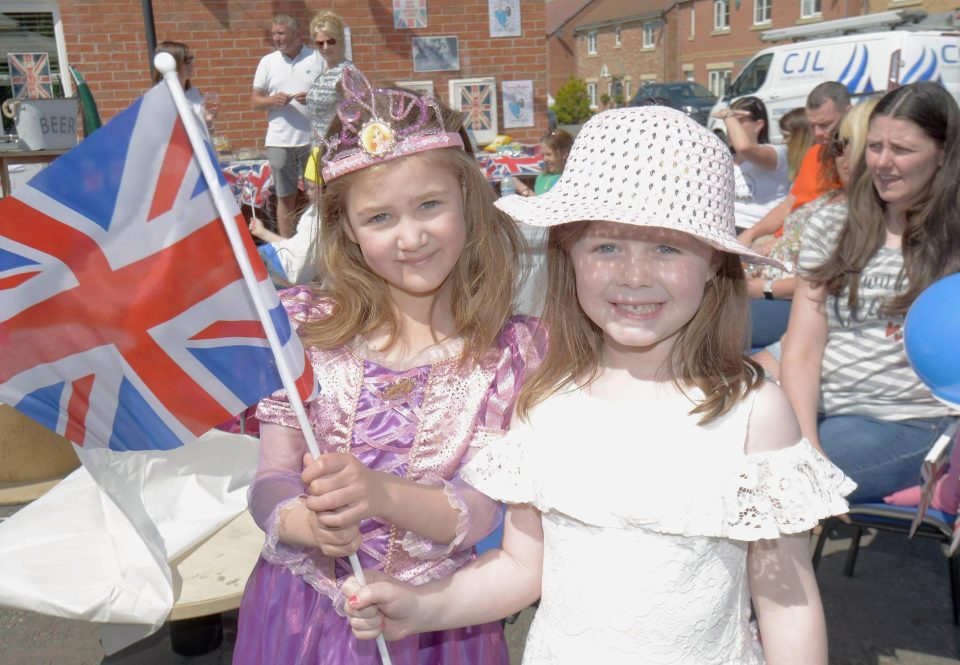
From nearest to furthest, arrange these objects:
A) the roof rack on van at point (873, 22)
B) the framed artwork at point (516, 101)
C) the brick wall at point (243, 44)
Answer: the brick wall at point (243, 44) < the framed artwork at point (516, 101) < the roof rack on van at point (873, 22)

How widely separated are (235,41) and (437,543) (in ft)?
29.3

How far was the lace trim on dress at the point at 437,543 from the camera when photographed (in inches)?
69.1

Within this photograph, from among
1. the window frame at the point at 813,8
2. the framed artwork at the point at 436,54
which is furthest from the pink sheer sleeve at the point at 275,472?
the window frame at the point at 813,8

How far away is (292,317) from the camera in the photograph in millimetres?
2031

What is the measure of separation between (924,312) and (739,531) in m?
1.29

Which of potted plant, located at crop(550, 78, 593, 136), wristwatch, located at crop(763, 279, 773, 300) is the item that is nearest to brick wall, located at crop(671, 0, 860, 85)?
potted plant, located at crop(550, 78, 593, 136)

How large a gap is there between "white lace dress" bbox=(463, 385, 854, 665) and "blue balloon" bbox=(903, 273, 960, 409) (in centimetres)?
98

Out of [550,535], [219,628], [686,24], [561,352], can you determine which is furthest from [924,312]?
[686,24]

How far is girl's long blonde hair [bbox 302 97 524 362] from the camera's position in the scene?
1976 millimetres

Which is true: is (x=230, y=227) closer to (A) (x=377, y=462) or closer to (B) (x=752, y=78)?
(A) (x=377, y=462)

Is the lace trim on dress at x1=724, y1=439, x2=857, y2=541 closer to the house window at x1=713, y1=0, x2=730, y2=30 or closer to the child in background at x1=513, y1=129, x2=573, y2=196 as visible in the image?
the child in background at x1=513, y1=129, x2=573, y2=196

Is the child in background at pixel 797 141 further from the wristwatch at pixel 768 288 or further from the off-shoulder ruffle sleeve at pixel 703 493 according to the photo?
the off-shoulder ruffle sleeve at pixel 703 493

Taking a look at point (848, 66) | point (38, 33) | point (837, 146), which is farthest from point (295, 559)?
point (848, 66)

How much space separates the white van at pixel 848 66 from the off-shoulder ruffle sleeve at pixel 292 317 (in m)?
12.8
